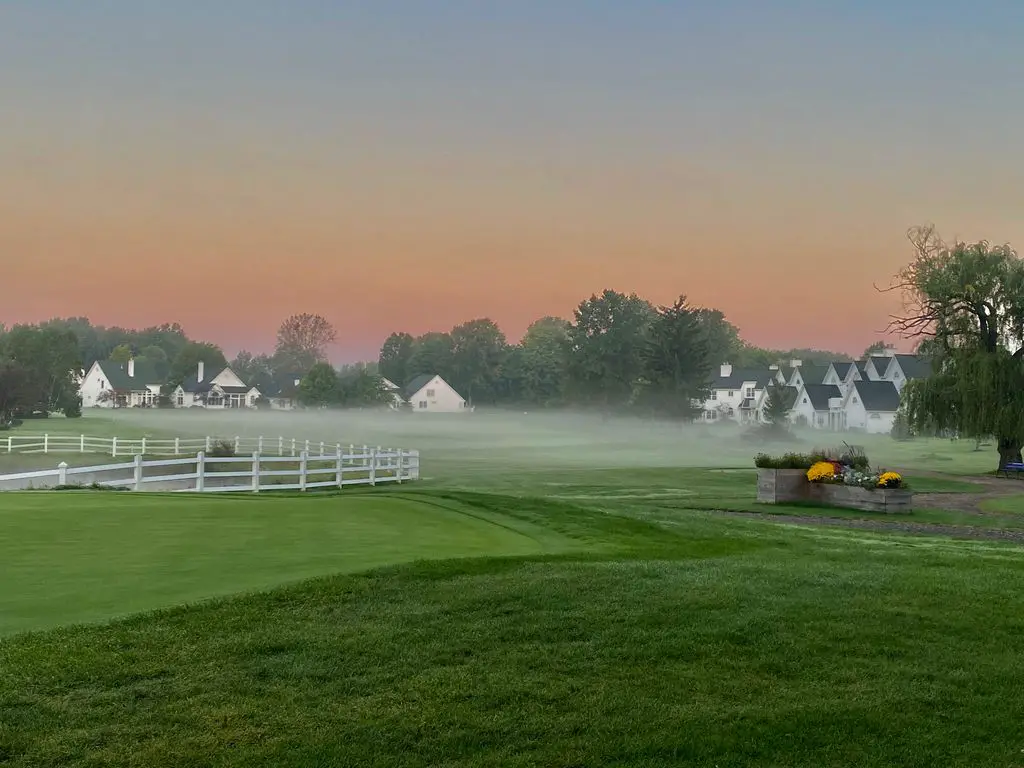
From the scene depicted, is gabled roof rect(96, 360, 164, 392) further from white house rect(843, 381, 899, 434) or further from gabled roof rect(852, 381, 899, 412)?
gabled roof rect(852, 381, 899, 412)

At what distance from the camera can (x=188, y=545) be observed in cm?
1020

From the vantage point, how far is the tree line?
85812mm

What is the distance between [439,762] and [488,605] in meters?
2.89

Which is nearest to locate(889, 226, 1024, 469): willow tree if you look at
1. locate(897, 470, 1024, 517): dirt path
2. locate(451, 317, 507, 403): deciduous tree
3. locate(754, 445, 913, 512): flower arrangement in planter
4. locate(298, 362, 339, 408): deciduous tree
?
locate(897, 470, 1024, 517): dirt path

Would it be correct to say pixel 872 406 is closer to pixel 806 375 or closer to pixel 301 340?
pixel 806 375

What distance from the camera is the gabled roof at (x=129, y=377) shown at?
13738cm

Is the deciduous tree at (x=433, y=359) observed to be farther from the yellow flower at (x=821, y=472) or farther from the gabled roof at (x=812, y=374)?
the yellow flower at (x=821, y=472)

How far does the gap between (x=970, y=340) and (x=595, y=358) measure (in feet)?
204

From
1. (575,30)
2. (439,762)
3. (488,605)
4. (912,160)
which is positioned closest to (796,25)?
(575,30)

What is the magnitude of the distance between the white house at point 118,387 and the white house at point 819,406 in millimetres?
93543

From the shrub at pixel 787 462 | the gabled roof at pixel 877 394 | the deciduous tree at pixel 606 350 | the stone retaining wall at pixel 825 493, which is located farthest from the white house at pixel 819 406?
the stone retaining wall at pixel 825 493

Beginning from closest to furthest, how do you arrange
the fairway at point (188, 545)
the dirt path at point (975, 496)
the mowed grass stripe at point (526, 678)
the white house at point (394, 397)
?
the mowed grass stripe at point (526, 678), the fairway at point (188, 545), the dirt path at point (975, 496), the white house at point (394, 397)

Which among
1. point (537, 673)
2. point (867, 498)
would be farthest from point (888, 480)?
point (537, 673)

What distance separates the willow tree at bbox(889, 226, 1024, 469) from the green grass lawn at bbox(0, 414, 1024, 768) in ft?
97.3
